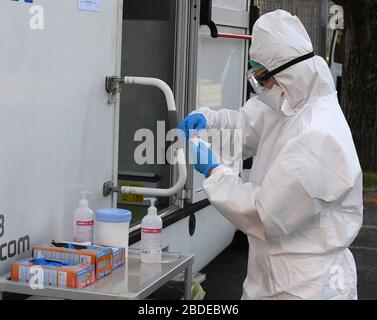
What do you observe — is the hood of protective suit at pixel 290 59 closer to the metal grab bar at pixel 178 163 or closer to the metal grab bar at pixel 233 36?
the metal grab bar at pixel 178 163

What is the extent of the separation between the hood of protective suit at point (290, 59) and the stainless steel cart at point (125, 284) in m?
0.78

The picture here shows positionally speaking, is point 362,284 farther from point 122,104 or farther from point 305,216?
point 305,216

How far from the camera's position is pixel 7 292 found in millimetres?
2484

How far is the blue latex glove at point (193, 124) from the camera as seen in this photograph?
129 inches

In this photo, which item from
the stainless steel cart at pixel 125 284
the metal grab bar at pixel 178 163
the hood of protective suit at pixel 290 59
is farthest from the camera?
the metal grab bar at pixel 178 163

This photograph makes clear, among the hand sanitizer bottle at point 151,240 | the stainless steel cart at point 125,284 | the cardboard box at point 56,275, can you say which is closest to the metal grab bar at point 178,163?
the hand sanitizer bottle at point 151,240

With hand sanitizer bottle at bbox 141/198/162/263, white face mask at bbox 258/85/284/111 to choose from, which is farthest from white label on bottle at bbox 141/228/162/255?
white face mask at bbox 258/85/284/111

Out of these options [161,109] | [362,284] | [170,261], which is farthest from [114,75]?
[362,284]

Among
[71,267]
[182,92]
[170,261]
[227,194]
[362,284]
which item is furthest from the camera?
[362,284]

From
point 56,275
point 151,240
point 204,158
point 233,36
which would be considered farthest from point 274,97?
point 233,36

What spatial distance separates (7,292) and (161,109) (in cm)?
242

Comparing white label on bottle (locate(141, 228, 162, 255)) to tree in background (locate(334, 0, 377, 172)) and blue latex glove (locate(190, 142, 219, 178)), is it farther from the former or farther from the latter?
tree in background (locate(334, 0, 377, 172))

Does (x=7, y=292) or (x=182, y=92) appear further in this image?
(x=182, y=92)

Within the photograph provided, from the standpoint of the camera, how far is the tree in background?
979 cm
